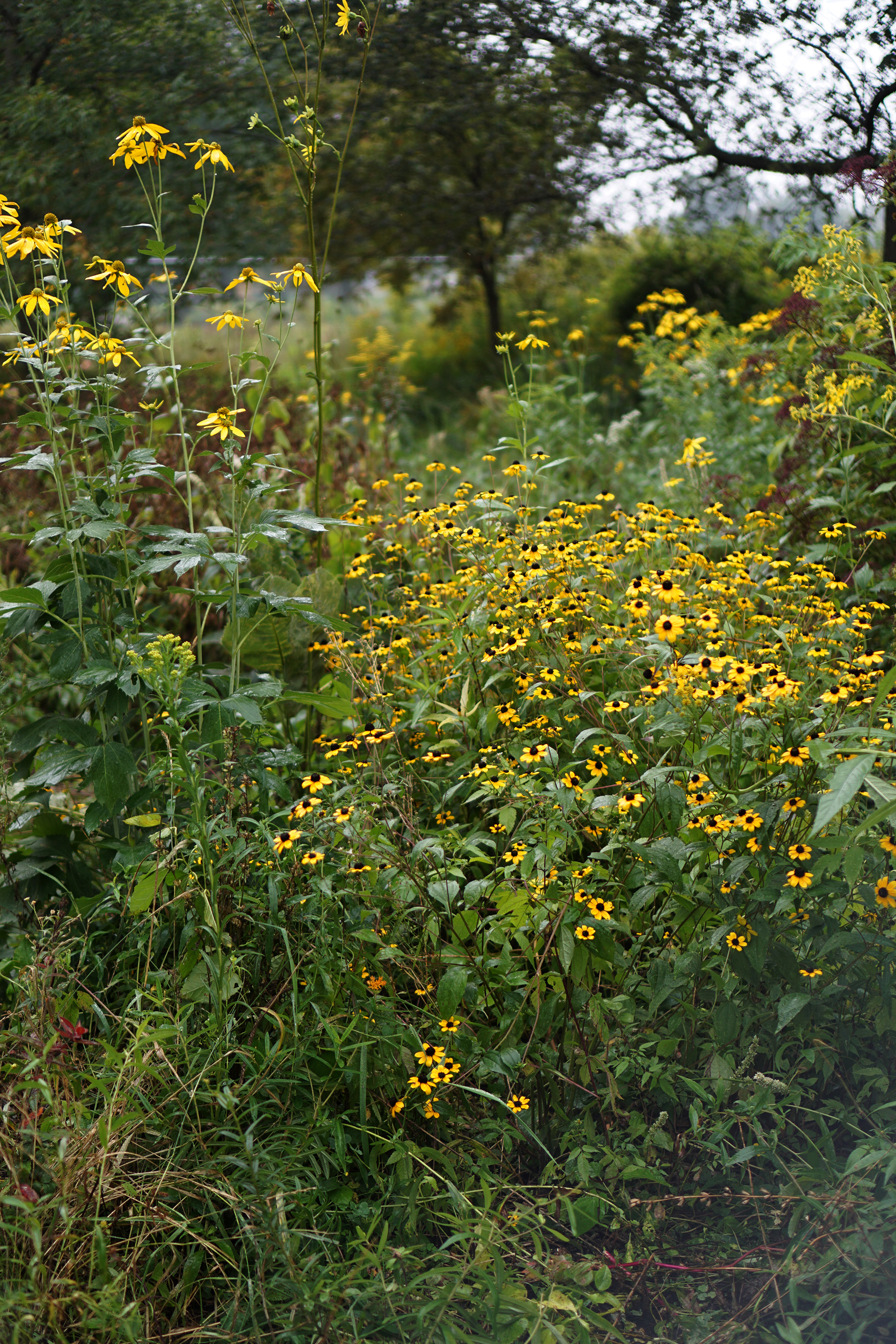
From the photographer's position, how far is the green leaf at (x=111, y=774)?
2.08 m

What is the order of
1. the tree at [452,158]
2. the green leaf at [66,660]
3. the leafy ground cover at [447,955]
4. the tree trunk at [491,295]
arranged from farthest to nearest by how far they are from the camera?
1. the tree trunk at [491,295]
2. the tree at [452,158]
3. the green leaf at [66,660]
4. the leafy ground cover at [447,955]

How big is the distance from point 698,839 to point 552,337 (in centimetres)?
697

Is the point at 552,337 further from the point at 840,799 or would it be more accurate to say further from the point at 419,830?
the point at 840,799

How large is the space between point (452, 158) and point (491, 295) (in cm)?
166

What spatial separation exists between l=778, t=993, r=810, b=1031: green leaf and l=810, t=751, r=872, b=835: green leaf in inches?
14.3

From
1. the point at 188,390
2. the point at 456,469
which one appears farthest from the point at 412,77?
the point at 456,469

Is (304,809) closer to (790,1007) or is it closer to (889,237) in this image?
(790,1007)

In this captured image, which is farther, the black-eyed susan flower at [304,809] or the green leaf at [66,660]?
the green leaf at [66,660]

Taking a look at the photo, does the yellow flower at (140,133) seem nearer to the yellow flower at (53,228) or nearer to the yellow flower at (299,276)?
the yellow flower at (53,228)

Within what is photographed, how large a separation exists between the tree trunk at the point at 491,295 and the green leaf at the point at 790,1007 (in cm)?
737

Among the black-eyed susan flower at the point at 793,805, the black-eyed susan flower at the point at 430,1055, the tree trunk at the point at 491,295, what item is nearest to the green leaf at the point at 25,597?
the black-eyed susan flower at the point at 430,1055

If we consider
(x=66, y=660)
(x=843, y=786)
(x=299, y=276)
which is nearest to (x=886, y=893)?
(x=843, y=786)

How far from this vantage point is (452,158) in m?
7.17

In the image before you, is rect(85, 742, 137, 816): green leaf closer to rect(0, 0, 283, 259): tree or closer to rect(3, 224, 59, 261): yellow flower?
rect(3, 224, 59, 261): yellow flower
